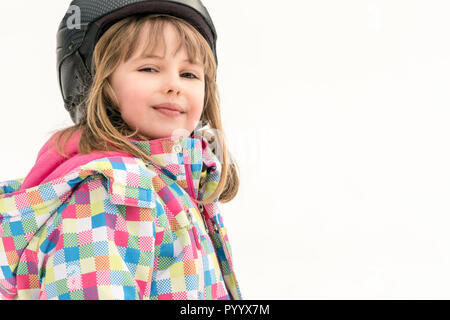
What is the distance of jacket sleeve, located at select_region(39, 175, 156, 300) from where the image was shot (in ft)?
3.97

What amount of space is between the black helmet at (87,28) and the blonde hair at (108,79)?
0.08 feet

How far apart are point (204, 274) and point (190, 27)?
0.72 metres

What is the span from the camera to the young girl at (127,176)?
1252 mm

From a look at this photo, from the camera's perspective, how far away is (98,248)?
1.23 metres

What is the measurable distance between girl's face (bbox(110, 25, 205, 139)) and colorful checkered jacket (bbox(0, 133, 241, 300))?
0.64 ft

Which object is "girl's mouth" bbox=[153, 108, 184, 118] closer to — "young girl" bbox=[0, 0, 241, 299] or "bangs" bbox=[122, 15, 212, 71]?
"young girl" bbox=[0, 0, 241, 299]

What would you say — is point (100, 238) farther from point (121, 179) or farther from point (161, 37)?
point (161, 37)

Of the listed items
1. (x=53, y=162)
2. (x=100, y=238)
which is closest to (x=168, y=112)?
(x=53, y=162)

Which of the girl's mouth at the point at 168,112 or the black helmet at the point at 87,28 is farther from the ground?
the black helmet at the point at 87,28

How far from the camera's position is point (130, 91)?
1.54 m

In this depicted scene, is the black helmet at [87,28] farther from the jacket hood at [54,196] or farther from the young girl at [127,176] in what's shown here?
the jacket hood at [54,196]

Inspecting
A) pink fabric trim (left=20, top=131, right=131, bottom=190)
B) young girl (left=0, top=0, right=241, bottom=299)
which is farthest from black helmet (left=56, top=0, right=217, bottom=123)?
pink fabric trim (left=20, top=131, right=131, bottom=190)

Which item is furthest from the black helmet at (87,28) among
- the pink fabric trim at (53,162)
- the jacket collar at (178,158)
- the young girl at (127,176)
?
the jacket collar at (178,158)
